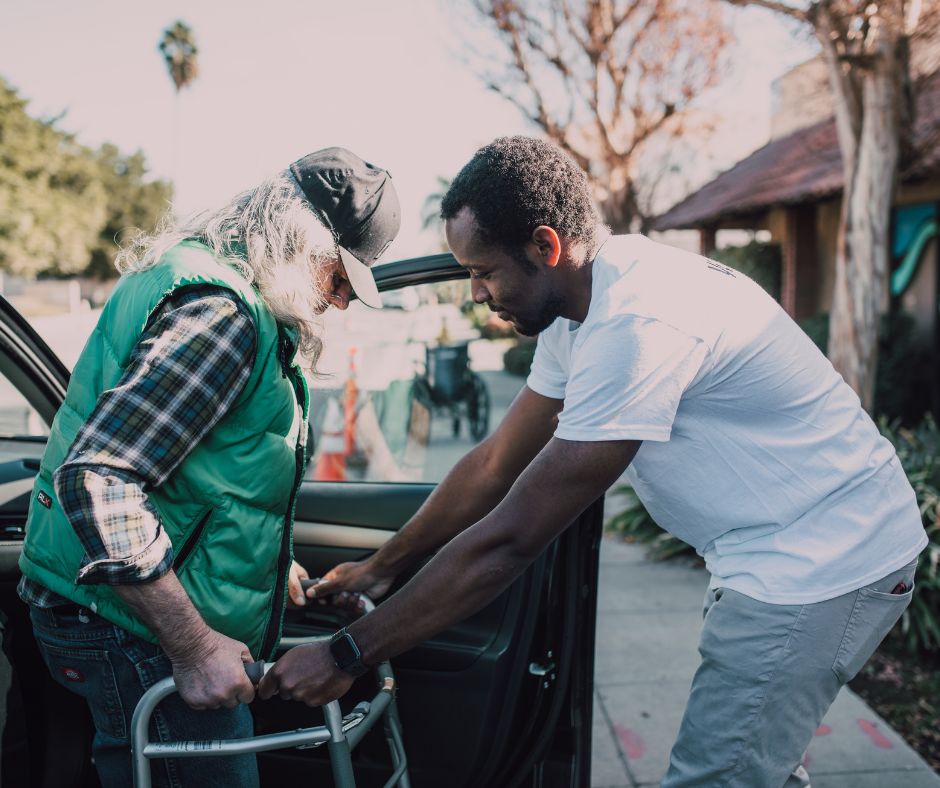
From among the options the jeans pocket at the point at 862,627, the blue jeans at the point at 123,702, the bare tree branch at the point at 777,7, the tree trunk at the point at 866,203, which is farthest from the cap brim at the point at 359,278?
the bare tree branch at the point at 777,7

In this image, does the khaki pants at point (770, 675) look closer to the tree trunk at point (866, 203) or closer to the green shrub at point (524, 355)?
the green shrub at point (524, 355)

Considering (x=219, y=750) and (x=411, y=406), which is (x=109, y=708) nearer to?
(x=219, y=750)

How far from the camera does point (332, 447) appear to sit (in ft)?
14.2

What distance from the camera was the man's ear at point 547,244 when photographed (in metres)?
1.59

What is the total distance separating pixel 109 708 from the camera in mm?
1562

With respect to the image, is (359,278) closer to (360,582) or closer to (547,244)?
(547,244)

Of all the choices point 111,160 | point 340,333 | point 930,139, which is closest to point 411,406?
point 340,333

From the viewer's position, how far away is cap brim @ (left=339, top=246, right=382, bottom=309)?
5.33 ft

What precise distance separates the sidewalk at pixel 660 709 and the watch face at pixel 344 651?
175cm

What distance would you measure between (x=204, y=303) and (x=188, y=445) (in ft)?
0.85

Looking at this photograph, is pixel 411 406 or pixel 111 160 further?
pixel 111 160

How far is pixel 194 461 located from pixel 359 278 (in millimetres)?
527

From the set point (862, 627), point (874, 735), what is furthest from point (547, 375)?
point (874, 735)

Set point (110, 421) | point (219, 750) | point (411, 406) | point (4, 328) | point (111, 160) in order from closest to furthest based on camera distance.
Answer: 1. point (110, 421)
2. point (219, 750)
3. point (4, 328)
4. point (411, 406)
5. point (111, 160)
